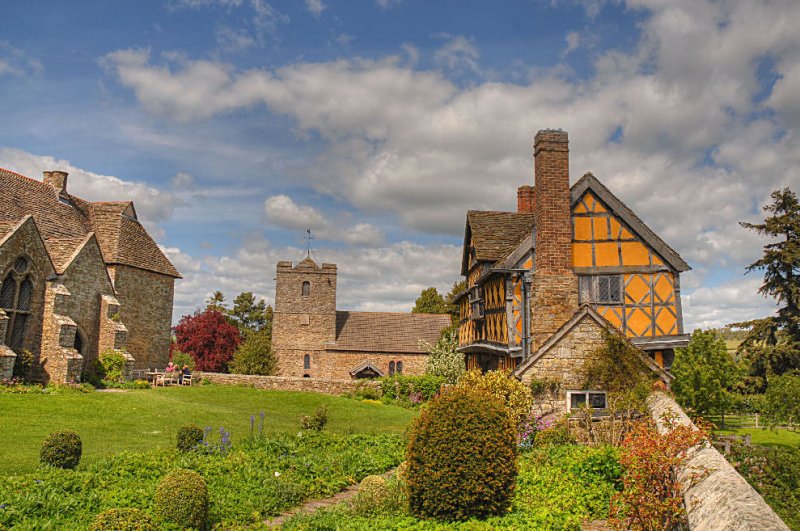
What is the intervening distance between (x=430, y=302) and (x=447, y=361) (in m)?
28.8

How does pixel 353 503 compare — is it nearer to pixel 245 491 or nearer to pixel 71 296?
pixel 245 491

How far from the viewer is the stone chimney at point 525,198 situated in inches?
996

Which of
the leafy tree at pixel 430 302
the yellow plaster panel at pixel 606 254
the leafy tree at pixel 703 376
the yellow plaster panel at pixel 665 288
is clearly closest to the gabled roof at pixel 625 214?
the yellow plaster panel at pixel 665 288

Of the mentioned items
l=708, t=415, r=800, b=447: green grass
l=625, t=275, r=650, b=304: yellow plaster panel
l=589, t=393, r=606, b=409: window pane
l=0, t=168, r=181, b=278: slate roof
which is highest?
l=0, t=168, r=181, b=278: slate roof

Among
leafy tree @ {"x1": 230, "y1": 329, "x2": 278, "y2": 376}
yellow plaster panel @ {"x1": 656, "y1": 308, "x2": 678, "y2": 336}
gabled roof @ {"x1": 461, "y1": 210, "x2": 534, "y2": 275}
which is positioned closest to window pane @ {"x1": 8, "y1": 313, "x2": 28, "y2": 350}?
leafy tree @ {"x1": 230, "y1": 329, "x2": 278, "y2": 376}

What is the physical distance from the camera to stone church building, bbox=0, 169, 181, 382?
23.0 metres

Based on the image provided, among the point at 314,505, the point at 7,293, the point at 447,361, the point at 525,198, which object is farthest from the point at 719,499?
the point at 447,361

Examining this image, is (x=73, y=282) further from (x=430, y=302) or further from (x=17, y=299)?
(x=430, y=302)

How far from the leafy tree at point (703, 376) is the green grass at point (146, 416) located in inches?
551

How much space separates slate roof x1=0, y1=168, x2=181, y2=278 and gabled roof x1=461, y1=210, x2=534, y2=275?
1890 cm

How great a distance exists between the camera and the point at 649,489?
23.0ft

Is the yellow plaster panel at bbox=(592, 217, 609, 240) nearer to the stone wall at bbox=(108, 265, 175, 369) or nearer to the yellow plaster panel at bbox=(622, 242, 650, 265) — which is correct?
the yellow plaster panel at bbox=(622, 242, 650, 265)

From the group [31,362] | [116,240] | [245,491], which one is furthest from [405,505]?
[116,240]

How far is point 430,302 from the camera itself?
210ft
